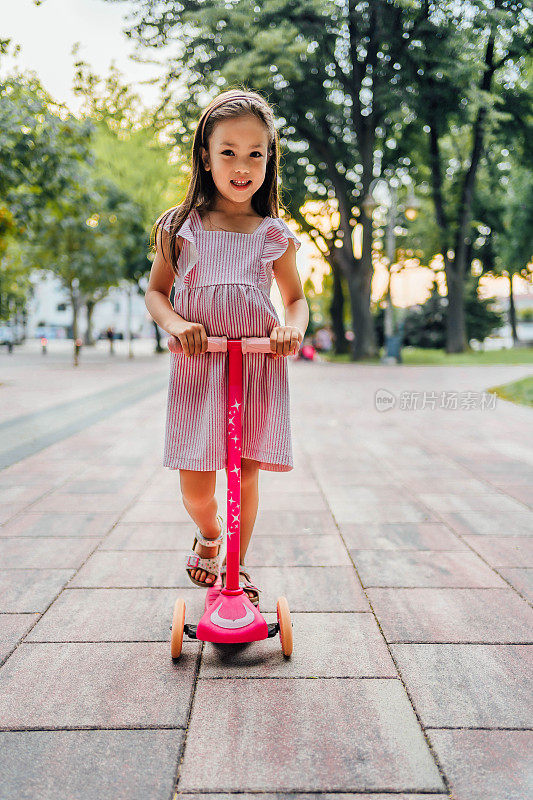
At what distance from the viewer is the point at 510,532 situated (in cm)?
377

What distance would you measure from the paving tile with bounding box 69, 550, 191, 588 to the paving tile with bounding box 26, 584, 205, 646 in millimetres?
83

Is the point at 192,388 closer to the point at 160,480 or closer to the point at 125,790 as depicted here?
the point at 125,790

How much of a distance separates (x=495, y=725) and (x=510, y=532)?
2020 mm

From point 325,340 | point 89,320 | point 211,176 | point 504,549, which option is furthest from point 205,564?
point 89,320

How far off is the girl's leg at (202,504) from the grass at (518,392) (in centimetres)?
852

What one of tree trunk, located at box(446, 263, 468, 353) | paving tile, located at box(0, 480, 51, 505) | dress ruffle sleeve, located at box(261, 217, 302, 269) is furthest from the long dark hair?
tree trunk, located at box(446, 263, 468, 353)

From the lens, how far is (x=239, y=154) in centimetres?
228

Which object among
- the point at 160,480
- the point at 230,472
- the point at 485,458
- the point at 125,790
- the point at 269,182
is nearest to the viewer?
the point at 125,790

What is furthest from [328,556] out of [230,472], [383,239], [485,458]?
[383,239]

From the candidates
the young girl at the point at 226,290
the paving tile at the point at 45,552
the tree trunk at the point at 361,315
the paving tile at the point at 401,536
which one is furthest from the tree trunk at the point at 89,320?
the young girl at the point at 226,290

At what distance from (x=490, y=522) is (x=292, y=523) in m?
1.16

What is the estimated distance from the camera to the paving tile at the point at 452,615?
2447 millimetres

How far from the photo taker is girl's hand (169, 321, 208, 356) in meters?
2.12

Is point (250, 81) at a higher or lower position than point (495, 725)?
higher
